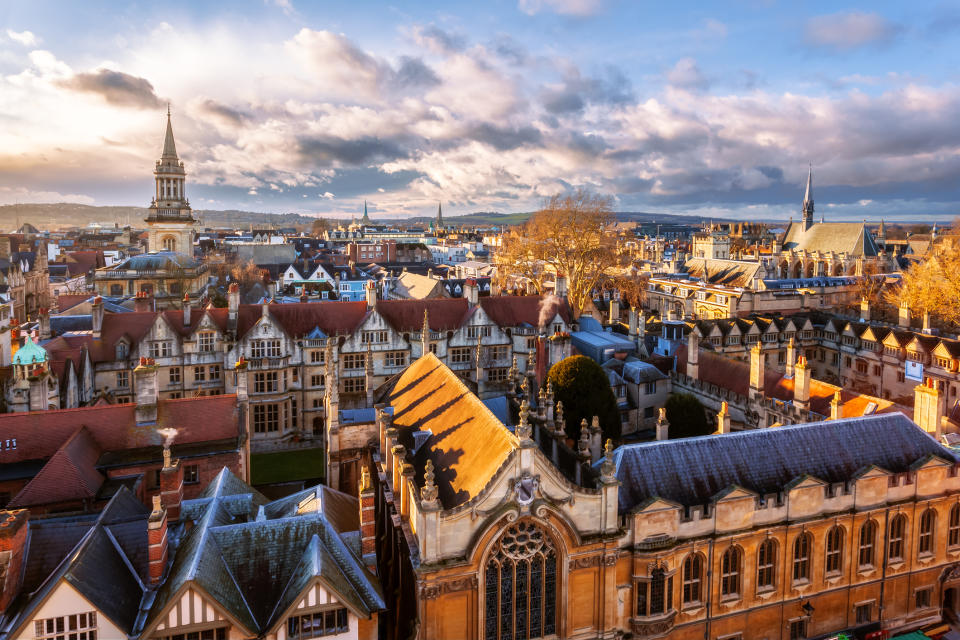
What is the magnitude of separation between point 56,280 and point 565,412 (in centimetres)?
9372

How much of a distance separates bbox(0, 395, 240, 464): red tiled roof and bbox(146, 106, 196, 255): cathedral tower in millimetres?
65904

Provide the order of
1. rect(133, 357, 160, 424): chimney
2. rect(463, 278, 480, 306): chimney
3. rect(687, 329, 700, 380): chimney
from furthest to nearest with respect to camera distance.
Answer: rect(463, 278, 480, 306): chimney
rect(687, 329, 700, 380): chimney
rect(133, 357, 160, 424): chimney

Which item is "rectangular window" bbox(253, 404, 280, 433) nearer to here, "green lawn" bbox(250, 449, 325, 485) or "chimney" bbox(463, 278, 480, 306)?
"green lawn" bbox(250, 449, 325, 485)

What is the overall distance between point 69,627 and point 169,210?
8293cm

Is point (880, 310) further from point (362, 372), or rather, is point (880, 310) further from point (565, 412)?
point (362, 372)

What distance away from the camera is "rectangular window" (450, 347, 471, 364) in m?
47.3

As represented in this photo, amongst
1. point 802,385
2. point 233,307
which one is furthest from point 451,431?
point 233,307

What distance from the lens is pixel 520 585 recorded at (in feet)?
63.1

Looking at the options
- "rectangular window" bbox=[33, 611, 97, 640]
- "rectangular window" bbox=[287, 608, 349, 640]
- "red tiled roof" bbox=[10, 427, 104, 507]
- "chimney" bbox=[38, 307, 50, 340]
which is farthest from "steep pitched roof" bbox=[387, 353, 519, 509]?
"chimney" bbox=[38, 307, 50, 340]

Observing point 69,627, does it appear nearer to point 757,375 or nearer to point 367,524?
point 367,524

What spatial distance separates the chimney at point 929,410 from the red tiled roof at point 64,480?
34.1 meters

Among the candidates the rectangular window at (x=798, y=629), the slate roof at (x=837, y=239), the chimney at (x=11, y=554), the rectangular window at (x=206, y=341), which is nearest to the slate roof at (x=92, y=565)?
the chimney at (x=11, y=554)

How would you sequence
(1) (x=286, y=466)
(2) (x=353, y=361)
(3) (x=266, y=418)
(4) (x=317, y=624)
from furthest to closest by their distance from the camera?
(2) (x=353, y=361), (3) (x=266, y=418), (1) (x=286, y=466), (4) (x=317, y=624)

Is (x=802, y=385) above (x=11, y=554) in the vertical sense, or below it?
above
